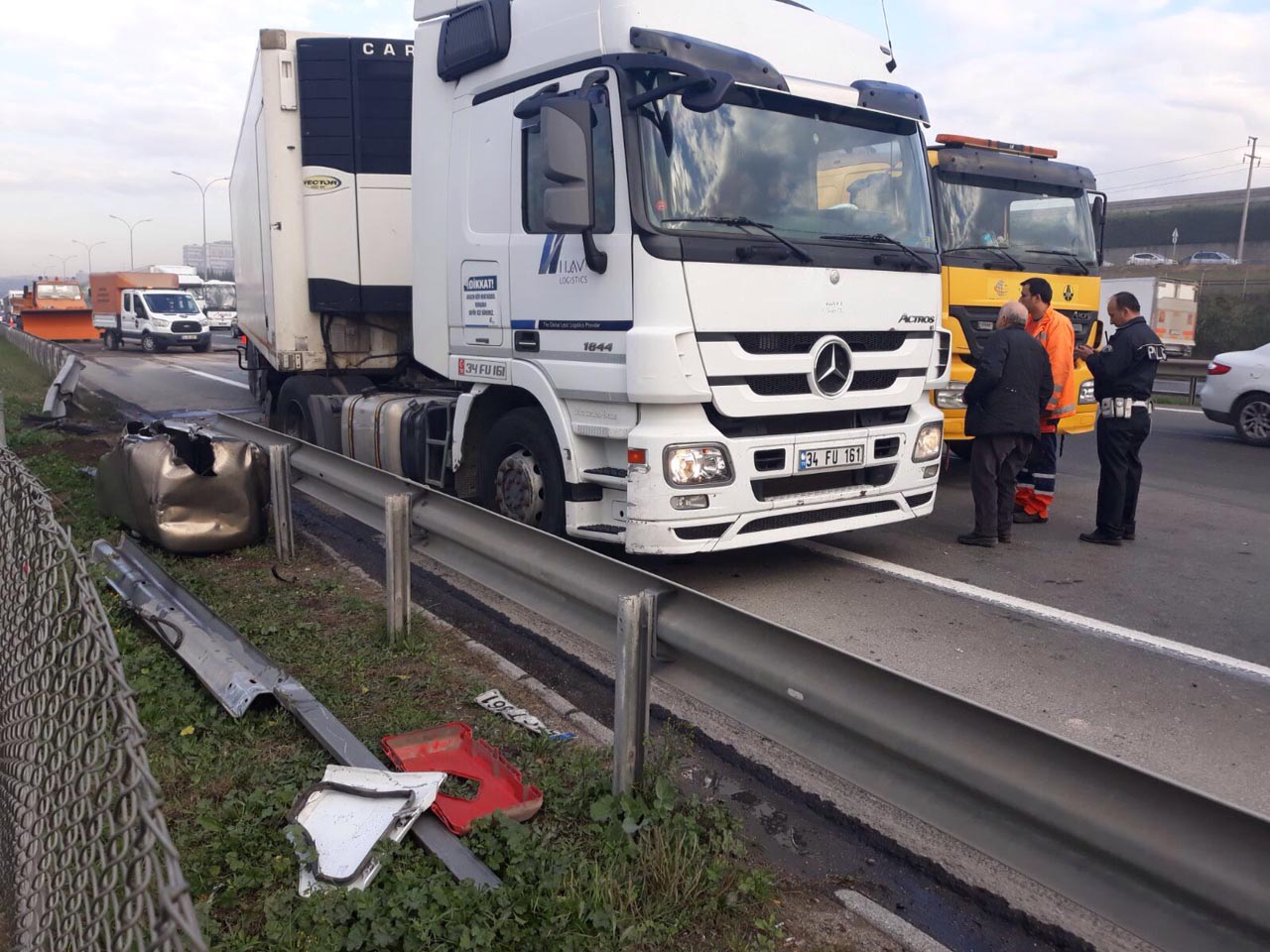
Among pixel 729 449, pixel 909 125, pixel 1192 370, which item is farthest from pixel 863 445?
pixel 1192 370

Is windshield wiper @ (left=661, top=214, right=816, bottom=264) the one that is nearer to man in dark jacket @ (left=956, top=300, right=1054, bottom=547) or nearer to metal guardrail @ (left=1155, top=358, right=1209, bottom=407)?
man in dark jacket @ (left=956, top=300, right=1054, bottom=547)

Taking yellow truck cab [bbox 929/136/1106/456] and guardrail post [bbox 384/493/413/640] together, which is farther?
yellow truck cab [bbox 929/136/1106/456]

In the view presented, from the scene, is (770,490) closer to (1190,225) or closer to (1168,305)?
(1168,305)

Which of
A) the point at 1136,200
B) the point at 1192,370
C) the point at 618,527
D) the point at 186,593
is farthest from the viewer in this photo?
the point at 1136,200

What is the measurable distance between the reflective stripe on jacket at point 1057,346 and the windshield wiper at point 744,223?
2.99 m

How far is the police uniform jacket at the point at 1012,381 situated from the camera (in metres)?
7.05

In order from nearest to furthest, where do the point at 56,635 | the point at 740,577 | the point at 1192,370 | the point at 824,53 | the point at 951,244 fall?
the point at 56,635
the point at 824,53
the point at 740,577
the point at 951,244
the point at 1192,370

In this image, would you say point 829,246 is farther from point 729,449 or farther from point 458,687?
point 458,687

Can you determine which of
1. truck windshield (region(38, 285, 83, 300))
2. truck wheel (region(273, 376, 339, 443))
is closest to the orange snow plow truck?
truck windshield (region(38, 285, 83, 300))

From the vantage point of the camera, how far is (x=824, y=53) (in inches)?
236

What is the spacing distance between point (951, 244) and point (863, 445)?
12.5ft

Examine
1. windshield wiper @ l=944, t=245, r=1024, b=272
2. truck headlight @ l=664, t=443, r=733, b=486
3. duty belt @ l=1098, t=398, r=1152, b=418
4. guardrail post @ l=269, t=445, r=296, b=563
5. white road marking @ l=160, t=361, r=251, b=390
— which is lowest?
white road marking @ l=160, t=361, r=251, b=390

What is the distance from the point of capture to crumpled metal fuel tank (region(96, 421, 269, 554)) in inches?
245

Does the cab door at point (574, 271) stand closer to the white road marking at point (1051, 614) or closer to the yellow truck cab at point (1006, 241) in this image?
the white road marking at point (1051, 614)
